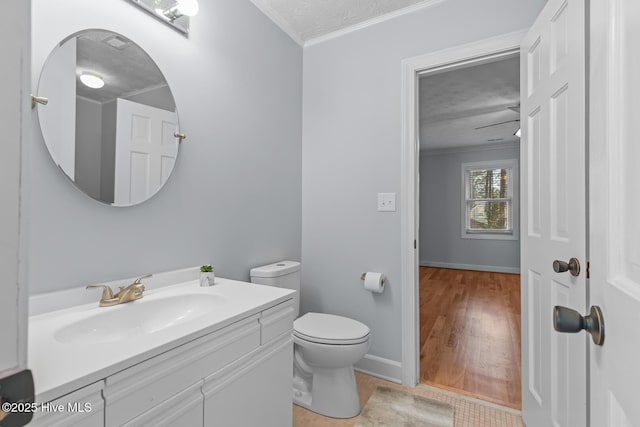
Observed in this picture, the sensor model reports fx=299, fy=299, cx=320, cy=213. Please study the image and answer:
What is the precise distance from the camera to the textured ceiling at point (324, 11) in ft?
6.46

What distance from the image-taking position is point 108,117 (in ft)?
3.99

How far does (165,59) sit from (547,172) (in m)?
1.82

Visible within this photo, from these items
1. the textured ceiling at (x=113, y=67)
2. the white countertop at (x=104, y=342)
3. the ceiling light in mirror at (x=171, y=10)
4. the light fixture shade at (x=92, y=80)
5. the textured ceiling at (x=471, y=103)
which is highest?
the textured ceiling at (x=471, y=103)

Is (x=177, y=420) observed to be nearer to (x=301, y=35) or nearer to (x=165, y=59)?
(x=165, y=59)

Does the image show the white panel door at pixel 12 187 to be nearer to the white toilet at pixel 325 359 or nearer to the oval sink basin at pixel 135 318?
the oval sink basin at pixel 135 318

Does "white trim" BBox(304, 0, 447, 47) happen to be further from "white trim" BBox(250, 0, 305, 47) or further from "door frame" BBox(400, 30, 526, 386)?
"door frame" BBox(400, 30, 526, 386)

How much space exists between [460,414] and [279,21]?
275cm

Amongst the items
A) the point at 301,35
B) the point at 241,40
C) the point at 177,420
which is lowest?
the point at 177,420

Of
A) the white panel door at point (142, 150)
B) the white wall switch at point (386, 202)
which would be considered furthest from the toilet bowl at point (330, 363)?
the white panel door at point (142, 150)

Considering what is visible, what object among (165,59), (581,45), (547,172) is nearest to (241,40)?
(165,59)

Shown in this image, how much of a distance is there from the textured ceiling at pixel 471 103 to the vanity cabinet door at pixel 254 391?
200 centimetres

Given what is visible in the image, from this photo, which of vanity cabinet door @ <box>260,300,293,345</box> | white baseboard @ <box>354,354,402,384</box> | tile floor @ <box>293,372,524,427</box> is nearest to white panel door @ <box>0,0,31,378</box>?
vanity cabinet door @ <box>260,300,293,345</box>

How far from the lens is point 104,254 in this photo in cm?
117

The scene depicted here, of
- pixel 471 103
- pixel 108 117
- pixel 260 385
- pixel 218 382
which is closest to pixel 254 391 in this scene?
pixel 260 385
